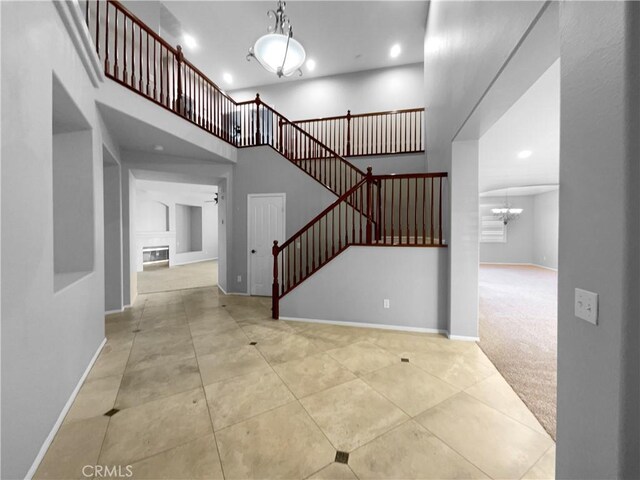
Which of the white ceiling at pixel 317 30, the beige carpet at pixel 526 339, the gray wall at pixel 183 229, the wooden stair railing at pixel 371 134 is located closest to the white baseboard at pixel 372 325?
the beige carpet at pixel 526 339

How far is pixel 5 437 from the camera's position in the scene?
124 centimetres

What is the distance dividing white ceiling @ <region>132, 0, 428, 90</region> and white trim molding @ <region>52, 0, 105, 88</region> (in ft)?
11.3

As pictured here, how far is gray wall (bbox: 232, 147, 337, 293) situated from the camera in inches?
204

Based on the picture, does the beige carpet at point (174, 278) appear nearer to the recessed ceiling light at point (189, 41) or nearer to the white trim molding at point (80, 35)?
the white trim molding at point (80, 35)

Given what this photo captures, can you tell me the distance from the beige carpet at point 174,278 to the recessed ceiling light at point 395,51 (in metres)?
7.72

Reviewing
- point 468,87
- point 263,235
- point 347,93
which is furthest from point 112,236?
point 347,93

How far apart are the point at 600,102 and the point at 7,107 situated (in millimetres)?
2808

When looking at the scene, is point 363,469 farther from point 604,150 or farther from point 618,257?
point 604,150

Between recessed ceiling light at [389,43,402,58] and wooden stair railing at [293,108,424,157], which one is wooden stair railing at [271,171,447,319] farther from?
recessed ceiling light at [389,43,402,58]

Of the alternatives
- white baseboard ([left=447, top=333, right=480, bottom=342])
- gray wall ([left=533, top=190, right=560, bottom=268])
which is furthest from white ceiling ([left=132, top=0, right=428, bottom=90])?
gray wall ([left=533, top=190, right=560, bottom=268])

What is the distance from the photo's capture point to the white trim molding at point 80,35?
1961 mm

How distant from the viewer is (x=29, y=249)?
1507 mm

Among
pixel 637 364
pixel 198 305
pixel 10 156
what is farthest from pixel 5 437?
pixel 198 305

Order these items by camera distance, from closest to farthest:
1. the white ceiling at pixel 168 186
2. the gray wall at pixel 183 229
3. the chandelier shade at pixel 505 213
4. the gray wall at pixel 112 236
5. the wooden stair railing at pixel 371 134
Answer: the gray wall at pixel 112 236 < the wooden stair railing at pixel 371 134 < the white ceiling at pixel 168 186 < the chandelier shade at pixel 505 213 < the gray wall at pixel 183 229
